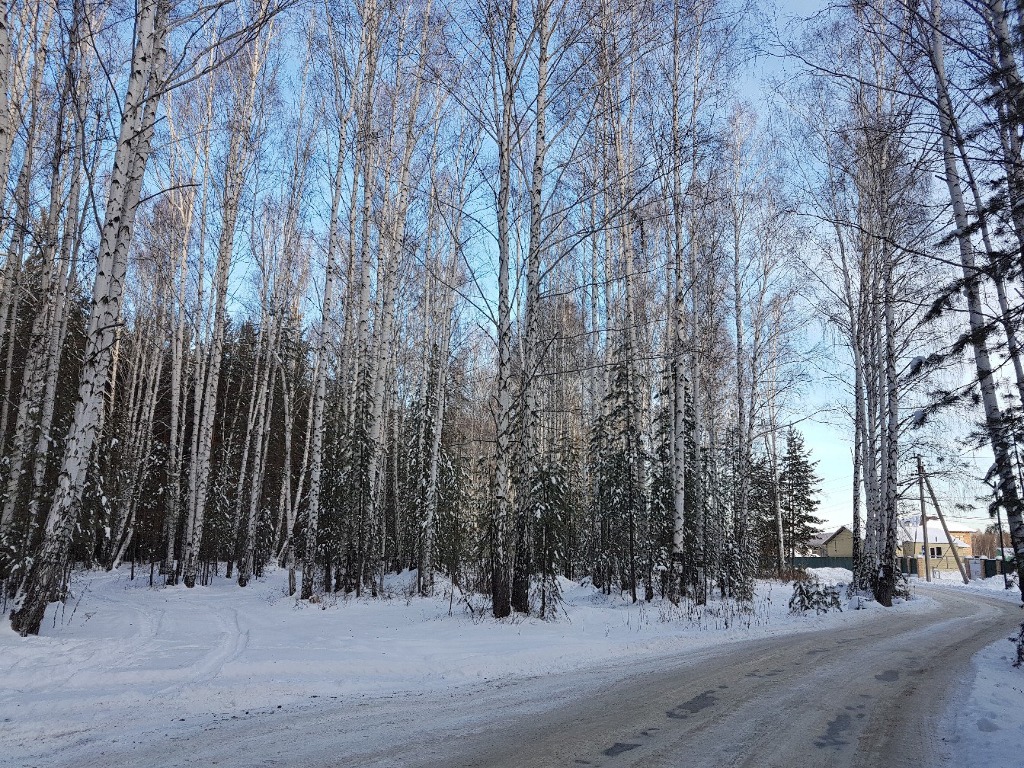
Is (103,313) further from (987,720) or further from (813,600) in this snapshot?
(813,600)

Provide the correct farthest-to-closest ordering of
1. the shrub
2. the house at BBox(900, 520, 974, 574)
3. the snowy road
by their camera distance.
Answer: the house at BBox(900, 520, 974, 574), the shrub, the snowy road

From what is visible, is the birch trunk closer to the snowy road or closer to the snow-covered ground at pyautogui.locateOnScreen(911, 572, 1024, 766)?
the snowy road

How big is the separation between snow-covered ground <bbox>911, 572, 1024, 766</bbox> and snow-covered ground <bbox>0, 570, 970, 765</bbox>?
10.7ft

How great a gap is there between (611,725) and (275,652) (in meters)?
4.47

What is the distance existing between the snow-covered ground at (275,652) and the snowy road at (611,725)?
46cm

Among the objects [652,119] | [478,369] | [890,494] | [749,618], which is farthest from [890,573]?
[478,369]

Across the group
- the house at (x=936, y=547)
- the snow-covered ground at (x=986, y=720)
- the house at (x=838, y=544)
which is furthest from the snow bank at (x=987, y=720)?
the house at (x=838, y=544)

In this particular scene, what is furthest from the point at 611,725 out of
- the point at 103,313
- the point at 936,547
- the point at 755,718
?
the point at 936,547

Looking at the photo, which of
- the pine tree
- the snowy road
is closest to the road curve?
the snowy road

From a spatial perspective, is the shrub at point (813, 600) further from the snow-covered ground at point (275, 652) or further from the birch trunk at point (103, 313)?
the birch trunk at point (103, 313)

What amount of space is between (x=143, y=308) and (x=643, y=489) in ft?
68.7

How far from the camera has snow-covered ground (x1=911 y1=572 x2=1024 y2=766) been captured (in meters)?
3.87

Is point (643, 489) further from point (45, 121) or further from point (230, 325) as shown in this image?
point (230, 325)

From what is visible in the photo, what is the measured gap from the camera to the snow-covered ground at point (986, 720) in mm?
3873
